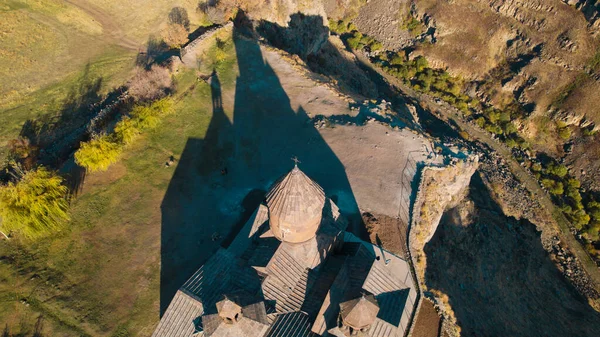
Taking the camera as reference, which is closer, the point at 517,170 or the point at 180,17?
the point at 517,170

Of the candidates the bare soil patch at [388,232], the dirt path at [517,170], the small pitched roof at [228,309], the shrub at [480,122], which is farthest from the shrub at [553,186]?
the small pitched roof at [228,309]

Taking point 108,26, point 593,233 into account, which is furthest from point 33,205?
point 593,233

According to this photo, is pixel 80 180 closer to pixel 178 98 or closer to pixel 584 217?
pixel 178 98

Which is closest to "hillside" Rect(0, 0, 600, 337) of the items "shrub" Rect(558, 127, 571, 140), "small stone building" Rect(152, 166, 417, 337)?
"shrub" Rect(558, 127, 571, 140)

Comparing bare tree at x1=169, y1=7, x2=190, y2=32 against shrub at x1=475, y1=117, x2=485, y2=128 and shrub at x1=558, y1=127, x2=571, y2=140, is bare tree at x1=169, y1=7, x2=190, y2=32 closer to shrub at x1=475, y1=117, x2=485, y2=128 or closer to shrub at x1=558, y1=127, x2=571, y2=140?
shrub at x1=475, y1=117, x2=485, y2=128

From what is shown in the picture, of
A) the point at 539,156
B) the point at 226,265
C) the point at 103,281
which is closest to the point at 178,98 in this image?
the point at 103,281

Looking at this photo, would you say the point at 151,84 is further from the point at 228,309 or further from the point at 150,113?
the point at 228,309

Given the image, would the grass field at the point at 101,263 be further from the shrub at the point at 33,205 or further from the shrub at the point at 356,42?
the shrub at the point at 356,42
